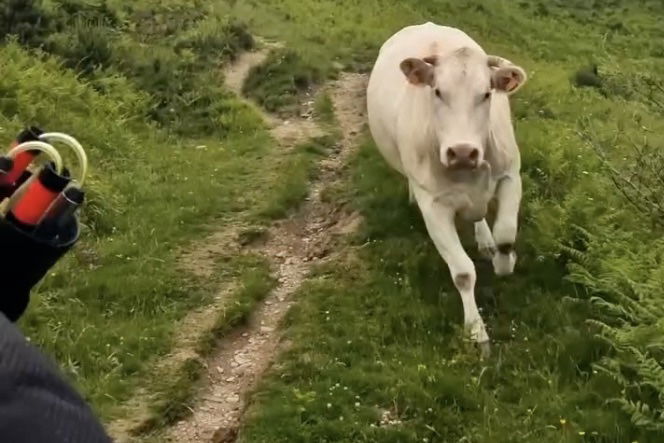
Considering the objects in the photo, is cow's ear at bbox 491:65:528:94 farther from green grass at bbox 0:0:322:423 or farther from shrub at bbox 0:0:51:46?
shrub at bbox 0:0:51:46

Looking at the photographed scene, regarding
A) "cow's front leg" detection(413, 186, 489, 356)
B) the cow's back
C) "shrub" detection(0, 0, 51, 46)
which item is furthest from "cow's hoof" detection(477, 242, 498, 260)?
"shrub" detection(0, 0, 51, 46)

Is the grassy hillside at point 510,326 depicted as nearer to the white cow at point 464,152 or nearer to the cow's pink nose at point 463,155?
the white cow at point 464,152

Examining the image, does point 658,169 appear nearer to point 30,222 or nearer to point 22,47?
point 30,222

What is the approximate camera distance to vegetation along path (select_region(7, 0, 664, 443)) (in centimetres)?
662

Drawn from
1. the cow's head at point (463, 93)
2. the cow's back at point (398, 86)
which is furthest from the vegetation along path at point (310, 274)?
the cow's head at point (463, 93)

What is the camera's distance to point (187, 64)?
698 inches

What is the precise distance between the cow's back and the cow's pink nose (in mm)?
1096

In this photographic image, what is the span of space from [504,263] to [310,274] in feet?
7.02

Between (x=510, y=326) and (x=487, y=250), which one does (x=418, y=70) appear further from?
(x=510, y=326)

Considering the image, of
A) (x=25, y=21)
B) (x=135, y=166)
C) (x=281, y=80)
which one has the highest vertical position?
(x=25, y=21)

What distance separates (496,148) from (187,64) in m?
10.6

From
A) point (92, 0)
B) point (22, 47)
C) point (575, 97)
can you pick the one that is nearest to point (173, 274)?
point (22, 47)

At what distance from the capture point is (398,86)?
404 inches

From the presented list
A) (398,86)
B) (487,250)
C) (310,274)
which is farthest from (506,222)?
(398,86)
